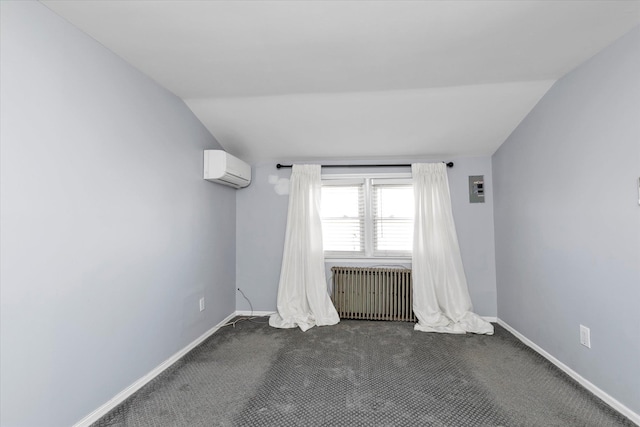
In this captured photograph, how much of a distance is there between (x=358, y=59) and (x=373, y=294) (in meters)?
2.56

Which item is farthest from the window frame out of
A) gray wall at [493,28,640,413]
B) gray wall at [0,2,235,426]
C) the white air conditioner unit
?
gray wall at [0,2,235,426]

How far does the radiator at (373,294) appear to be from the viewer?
11.2 feet

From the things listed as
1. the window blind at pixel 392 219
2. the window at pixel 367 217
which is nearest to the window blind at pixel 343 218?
the window at pixel 367 217

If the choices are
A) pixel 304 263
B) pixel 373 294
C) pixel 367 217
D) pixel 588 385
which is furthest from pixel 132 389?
pixel 588 385

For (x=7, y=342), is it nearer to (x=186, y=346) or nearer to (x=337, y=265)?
(x=186, y=346)

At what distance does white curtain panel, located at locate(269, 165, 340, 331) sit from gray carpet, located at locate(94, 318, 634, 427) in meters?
0.47

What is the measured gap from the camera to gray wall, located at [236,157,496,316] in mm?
3443

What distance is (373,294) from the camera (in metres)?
3.46

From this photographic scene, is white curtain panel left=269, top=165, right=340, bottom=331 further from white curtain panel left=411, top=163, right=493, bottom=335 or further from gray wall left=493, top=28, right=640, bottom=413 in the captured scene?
gray wall left=493, top=28, right=640, bottom=413

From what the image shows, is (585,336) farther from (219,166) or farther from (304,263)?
(219,166)

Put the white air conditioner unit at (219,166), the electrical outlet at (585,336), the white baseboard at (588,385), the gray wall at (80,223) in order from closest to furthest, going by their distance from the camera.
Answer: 1. the gray wall at (80,223)
2. the white baseboard at (588,385)
3. the electrical outlet at (585,336)
4. the white air conditioner unit at (219,166)

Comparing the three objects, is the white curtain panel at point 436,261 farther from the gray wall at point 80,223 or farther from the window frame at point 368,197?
the gray wall at point 80,223

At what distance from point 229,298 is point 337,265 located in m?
1.42

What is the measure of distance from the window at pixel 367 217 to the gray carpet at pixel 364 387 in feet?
3.72
